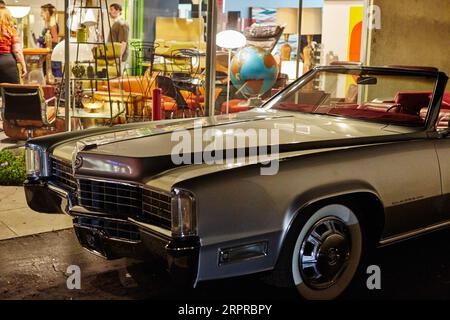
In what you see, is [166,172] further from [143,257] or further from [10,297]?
[10,297]

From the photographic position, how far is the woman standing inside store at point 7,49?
9.09 meters

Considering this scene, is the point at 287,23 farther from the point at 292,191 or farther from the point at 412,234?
the point at 292,191

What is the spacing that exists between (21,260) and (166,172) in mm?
1786

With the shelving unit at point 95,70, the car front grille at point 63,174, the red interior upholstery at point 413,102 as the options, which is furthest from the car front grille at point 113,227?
the shelving unit at point 95,70

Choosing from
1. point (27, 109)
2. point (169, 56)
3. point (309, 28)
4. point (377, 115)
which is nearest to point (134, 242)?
point (377, 115)

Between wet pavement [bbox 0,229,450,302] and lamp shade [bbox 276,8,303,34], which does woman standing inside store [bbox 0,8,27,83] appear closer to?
lamp shade [bbox 276,8,303,34]

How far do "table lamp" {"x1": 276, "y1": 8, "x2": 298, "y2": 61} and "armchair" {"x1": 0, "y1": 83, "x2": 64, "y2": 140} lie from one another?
3.67 meters

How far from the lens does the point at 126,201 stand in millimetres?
3504

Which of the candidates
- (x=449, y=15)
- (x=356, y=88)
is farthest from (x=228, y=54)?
(x=449, y=15)

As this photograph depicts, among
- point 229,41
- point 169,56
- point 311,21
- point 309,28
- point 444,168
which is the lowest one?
point 444,168

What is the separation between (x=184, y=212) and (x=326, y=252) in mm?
1042

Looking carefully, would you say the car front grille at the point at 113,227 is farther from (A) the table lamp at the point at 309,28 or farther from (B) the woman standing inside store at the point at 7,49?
(A) the table lamp at the point at 309,28

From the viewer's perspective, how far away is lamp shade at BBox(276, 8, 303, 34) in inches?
382

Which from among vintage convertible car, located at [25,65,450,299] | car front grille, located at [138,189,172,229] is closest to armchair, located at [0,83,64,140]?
vintage convertible car, located at [25,65,450,299]
